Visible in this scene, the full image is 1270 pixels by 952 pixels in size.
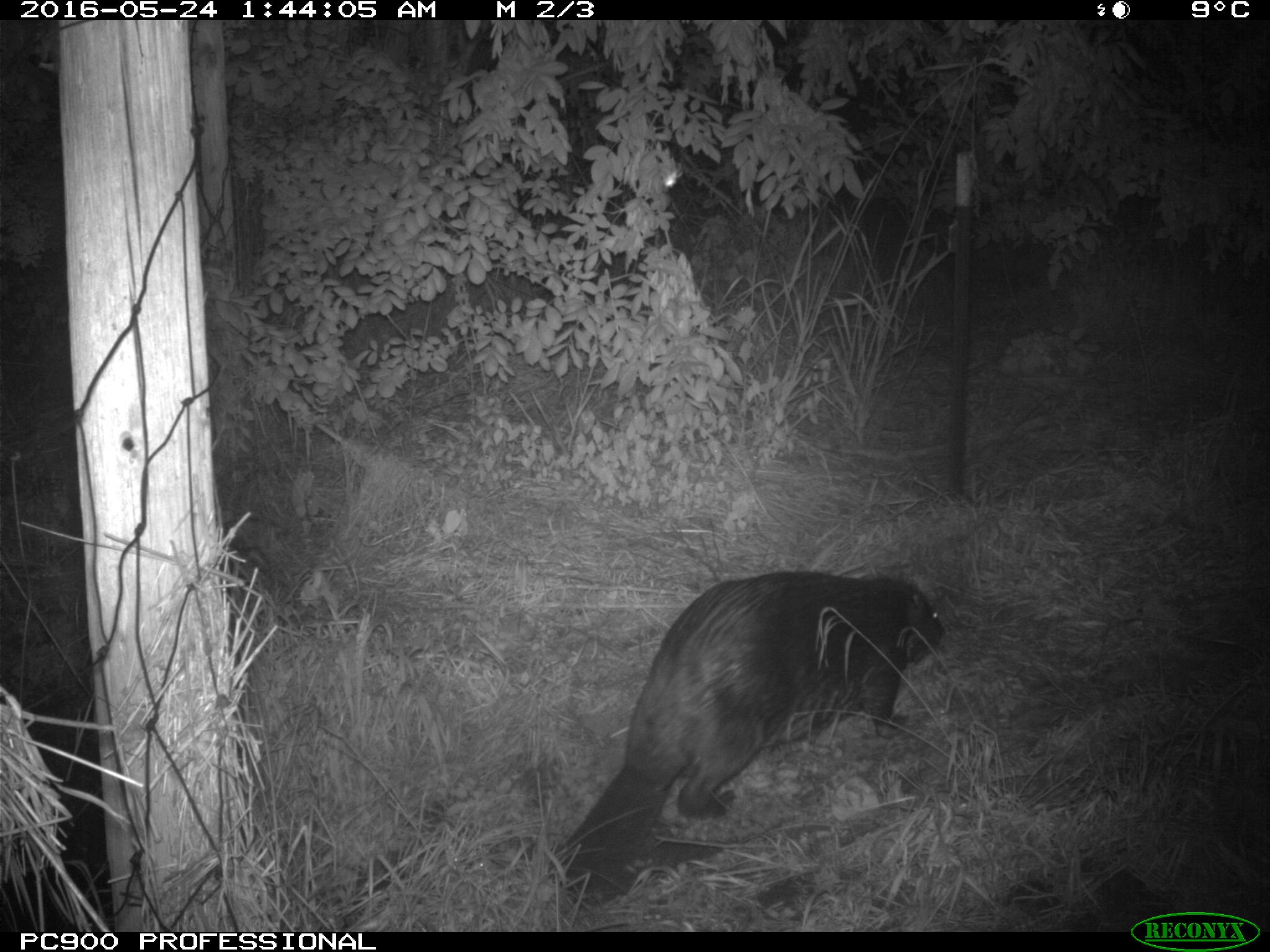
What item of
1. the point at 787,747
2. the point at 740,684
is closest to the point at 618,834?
the point at 740,684

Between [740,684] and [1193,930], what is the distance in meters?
1.38

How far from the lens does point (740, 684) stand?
3350 mm

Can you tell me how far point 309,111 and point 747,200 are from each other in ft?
6.48

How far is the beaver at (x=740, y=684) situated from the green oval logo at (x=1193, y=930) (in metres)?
1.11

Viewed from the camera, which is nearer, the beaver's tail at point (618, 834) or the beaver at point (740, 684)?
the beaver's tail at point (618, 834)

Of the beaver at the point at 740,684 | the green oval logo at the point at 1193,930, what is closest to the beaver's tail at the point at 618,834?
the beaver at the point at 740,684

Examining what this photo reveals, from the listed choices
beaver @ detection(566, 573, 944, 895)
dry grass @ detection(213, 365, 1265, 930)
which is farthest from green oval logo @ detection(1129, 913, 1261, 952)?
beaver @ detection(566, 573, 944, 895)

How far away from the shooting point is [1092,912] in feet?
8.79

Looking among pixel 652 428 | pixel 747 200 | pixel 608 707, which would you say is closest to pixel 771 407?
pixel 652 428

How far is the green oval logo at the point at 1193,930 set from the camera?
2595 mm

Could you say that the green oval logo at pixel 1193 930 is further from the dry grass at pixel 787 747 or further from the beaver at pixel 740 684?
the beaver at pixel 740 684

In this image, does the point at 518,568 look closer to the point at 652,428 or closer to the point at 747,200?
the point at 652,428

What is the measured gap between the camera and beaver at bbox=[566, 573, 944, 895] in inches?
119

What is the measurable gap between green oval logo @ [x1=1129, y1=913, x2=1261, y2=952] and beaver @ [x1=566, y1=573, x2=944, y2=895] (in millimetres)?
1110
